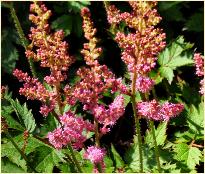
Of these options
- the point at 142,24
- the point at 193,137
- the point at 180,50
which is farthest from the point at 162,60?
the point at 142,24

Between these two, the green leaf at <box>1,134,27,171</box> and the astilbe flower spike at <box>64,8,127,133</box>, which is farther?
the green leaf at <box>1,134,27,171</box>

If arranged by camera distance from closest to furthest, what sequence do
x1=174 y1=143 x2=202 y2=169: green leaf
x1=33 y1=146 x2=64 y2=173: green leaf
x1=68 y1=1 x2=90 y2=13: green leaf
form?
x1=33 y1=146 x2=64 y2=173: green leaf < x1=174 y1=143 x2=202 y2=169: green leaf < x1=68 y1=1 x2=90 y2=13: green leaf

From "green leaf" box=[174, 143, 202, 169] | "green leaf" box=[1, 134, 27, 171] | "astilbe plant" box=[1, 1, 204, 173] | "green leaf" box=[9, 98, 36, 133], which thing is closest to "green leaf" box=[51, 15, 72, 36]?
"green leaf" box=[9, 98, 36, 133]

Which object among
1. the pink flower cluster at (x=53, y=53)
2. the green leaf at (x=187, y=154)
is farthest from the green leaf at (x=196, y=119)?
the pink flower cluster at (x=53, y=53)

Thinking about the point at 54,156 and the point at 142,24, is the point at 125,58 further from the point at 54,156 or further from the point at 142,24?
the point at 54,156

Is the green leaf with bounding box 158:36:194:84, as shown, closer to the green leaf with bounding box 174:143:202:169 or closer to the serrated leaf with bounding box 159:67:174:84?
the serrated leaf with bounding box 159:67:174:84
